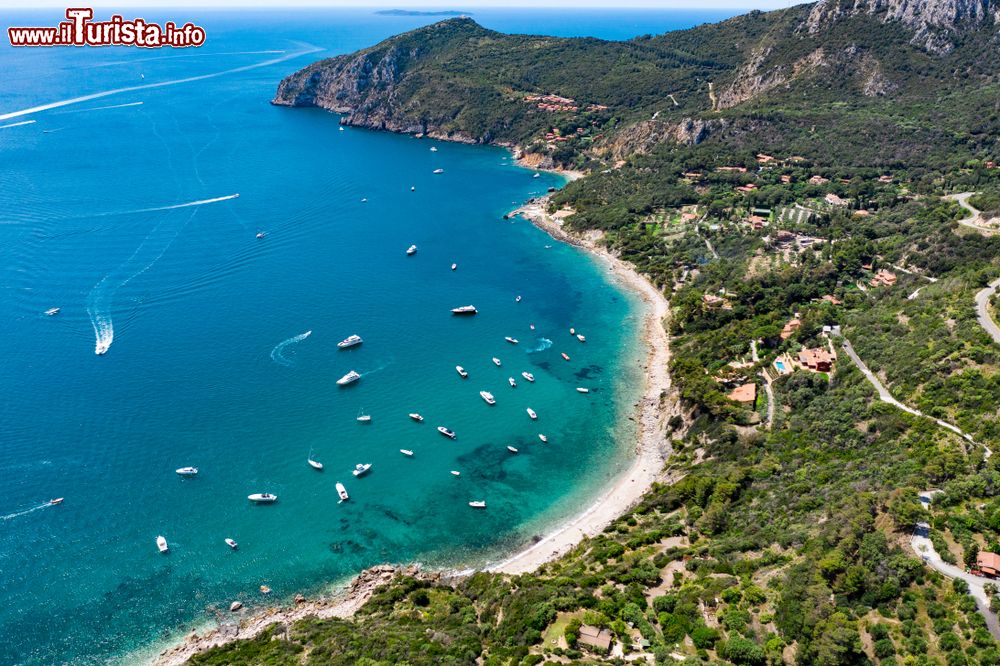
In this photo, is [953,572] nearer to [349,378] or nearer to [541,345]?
[541,345]

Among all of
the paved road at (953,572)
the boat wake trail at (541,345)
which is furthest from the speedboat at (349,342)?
the paved road at (953,572)

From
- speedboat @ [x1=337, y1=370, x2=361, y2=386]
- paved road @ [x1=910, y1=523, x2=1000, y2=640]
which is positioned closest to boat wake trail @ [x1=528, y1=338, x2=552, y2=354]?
speedboat @ [x1=337, y1=370, x2=361, y2=386]

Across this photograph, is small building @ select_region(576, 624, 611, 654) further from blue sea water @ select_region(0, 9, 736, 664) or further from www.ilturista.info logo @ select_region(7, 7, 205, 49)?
www.ilturista.info logo @ select_region(7, 7, 205, 49)

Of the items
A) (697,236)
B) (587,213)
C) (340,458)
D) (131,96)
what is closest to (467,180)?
(587,213)

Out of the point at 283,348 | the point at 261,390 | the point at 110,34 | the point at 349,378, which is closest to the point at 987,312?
the point at 349,378

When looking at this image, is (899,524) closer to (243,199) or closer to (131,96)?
(243,199)

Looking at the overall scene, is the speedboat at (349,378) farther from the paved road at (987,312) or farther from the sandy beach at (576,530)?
the paved road at (987,312)
